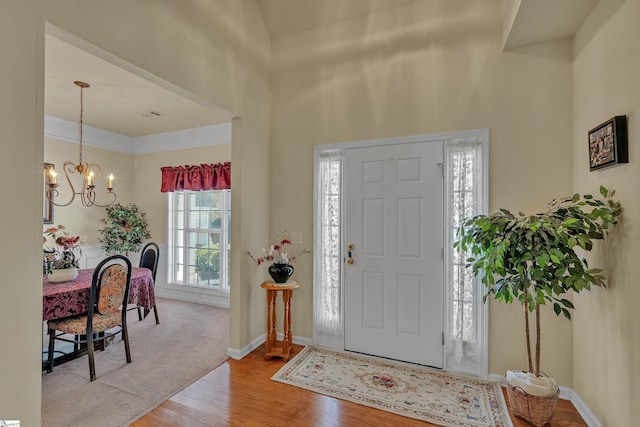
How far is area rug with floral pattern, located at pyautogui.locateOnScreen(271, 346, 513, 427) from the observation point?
2123 millimetres

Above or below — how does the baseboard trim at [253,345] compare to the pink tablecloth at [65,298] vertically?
below

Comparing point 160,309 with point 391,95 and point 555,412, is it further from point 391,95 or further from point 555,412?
point 555,412

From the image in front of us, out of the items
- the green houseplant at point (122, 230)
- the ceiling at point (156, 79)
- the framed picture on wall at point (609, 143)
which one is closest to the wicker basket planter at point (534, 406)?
the framed picture on wall at point (609, 143)

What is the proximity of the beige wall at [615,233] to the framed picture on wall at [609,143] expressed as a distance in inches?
1.6

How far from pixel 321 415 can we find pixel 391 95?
2.77 m

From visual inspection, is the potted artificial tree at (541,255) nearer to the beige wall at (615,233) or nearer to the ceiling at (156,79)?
the beige wall at (615,233)

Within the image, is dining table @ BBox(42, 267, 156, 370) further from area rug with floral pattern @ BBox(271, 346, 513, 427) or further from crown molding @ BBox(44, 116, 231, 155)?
crown molding @ BBox(44, 116, 231, 155)

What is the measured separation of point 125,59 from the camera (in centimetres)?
190

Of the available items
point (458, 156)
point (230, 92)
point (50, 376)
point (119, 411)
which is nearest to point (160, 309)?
Result: point (50, 376)

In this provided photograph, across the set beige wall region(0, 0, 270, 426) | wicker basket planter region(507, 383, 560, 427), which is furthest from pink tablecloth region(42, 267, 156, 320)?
wicker basket planter region(507, 383, 560, 427)

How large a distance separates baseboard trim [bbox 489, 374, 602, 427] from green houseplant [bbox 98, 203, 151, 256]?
536 centimetres


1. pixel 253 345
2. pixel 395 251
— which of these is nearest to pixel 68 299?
pixel 253 345

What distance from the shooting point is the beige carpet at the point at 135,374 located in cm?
211

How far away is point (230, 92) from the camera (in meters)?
2.81
